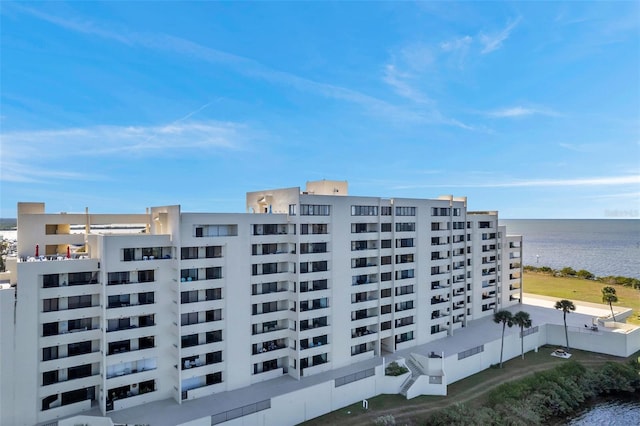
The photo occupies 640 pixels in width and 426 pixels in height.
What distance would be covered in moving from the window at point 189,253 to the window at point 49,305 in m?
10.9

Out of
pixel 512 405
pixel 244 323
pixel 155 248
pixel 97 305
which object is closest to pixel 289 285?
pixel 244 323

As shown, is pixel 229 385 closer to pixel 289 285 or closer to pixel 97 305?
pixel 289 285

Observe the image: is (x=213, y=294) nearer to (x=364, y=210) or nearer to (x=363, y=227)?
(x=363, y=227)

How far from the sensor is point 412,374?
46.1 meters

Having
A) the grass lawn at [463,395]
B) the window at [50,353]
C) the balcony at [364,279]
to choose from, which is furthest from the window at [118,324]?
the balcony at [364,279]

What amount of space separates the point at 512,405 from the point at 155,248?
4018cm

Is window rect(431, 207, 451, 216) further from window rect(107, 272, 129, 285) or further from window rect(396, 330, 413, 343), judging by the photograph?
window rect(107, 272, 129, 285)

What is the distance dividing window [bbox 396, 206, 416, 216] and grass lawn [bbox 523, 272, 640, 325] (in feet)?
146

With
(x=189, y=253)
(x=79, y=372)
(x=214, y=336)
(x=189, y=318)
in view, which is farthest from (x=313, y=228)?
(x=79, y=372)

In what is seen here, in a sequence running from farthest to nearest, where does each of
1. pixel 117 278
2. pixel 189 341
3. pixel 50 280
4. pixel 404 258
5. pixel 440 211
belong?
1. pixel 440 211
2. pixel 404 258
3. pixel 189 341
4. pixel 117 278
5. pixel 50 280

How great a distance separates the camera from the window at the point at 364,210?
1900 inches

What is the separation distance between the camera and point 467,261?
62.6 m

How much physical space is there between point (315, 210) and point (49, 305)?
2637cm

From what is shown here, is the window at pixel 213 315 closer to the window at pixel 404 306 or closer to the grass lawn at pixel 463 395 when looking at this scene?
the grass lawn at pixel 463 395
